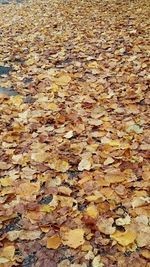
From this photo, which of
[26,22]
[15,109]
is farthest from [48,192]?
[26,22]

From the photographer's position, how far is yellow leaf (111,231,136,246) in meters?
2.38

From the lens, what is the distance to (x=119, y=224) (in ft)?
8.25

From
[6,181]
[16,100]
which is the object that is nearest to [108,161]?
[6,181]

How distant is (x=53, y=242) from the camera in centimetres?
241

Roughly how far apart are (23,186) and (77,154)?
1.79 ft

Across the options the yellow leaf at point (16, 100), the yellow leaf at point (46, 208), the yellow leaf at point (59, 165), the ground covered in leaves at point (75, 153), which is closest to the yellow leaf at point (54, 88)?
the ground covered in leaves at point (75, 153)

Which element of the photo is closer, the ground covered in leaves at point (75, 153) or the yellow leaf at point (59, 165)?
the ground covered in leaves at point (75, 153)

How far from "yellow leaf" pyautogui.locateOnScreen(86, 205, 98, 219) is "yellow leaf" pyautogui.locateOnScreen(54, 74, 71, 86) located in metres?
2.23

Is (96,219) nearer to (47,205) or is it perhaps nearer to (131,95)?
(47,205)

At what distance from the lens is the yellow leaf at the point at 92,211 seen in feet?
8.50

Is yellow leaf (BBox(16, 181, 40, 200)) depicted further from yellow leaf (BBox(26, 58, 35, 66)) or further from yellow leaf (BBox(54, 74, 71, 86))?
yellow leaf (BBox(26, 58, 35, 66))

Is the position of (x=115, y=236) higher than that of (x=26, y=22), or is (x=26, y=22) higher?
(x=115, y=236)

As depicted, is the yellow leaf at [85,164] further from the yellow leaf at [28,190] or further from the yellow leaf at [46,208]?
the yellow leaf at [46,208]

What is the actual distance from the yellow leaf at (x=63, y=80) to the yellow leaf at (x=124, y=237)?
2502 millimetres
